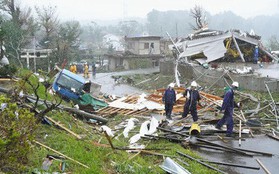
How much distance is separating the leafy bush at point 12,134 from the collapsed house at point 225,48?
20652mm

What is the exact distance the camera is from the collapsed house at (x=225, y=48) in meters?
24.9

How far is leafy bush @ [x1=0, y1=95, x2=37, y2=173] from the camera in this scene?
474 centimetres

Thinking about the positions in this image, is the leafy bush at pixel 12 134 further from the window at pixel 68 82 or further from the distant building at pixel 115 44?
the distant building at pixel 115 44

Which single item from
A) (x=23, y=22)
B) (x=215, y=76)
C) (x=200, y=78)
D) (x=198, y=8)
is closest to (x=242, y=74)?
(x=215, y=76)

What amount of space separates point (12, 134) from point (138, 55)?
44.6 m

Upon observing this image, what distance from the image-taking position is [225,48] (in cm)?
2459

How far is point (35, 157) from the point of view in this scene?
671cm

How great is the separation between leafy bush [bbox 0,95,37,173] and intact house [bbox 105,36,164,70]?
140 feet

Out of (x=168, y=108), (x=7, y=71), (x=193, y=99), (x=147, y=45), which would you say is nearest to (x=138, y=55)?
(x=147, y=45)

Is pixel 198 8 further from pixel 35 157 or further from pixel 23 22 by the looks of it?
pixel 35 157

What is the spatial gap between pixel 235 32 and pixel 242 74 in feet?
27.3

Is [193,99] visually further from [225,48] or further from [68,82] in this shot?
[225,48]

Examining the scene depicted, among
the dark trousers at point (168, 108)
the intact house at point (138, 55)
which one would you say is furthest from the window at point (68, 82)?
the intact house at point (138, 55)

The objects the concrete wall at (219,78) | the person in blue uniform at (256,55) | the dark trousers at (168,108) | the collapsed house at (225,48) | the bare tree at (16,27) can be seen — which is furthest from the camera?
the bare tree at (16,27)
